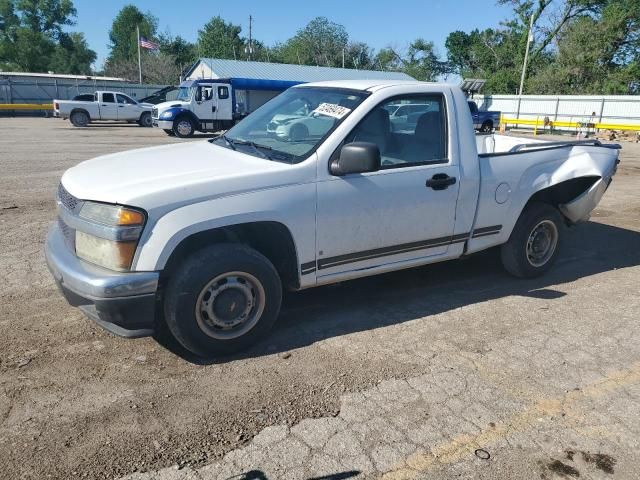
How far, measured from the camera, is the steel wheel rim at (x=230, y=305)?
11.4ft

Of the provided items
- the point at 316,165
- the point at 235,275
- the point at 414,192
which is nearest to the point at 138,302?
the point at 235,275

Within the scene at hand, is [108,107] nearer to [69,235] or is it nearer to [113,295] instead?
[69,235]

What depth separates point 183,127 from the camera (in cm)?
2247

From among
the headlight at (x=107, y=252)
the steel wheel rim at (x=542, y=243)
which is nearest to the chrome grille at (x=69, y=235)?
the headlight at (x=107, y=252)

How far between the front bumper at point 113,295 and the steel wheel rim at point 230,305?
329 mm

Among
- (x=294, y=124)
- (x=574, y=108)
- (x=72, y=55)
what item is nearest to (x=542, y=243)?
(x=294, y=124)

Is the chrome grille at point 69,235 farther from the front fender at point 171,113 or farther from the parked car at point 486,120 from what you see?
the parked car at point 486,120

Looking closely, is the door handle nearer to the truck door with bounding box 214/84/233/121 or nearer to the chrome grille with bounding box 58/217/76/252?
the chrome grille with bounding box 58/217/76/252

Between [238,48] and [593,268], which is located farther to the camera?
[238,48]

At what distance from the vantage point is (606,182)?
5.48 m

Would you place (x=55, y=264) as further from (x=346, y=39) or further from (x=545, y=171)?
(x=346, y=39)

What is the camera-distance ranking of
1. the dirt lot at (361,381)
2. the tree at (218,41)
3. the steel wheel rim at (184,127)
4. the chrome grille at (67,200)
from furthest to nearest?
the tree at (218,41) → the steel wheel rim at (184,127) → the chrome grille at (67,200) → the dirt lot at (361,381)

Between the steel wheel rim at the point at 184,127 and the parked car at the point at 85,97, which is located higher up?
the parked car at the point at 85,97

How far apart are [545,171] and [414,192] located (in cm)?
172
